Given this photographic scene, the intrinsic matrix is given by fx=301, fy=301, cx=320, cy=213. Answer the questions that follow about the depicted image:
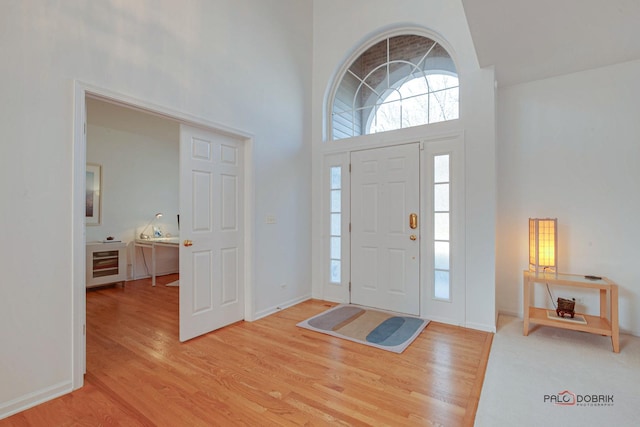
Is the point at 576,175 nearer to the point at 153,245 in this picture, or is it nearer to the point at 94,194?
the point at 153,245

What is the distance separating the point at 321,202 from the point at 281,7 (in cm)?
259

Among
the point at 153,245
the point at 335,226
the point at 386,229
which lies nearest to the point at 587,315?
the point at 386,229

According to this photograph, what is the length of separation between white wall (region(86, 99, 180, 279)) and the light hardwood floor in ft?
8.76

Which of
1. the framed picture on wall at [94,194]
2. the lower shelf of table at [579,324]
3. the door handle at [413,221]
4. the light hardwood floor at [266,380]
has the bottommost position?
the light hardwood floor at [266,380]

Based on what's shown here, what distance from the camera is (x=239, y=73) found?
10.9 feet

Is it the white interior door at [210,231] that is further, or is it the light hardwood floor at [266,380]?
the white interior door at [210,231]

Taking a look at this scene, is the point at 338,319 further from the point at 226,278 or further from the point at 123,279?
the point at 123,279

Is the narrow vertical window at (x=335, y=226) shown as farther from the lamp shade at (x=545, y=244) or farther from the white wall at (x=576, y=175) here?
the lamp shade at (x=545, y=244)

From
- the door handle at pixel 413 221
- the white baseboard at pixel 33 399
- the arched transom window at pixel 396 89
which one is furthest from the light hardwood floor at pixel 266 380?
the arched transom window at pixel 396 89

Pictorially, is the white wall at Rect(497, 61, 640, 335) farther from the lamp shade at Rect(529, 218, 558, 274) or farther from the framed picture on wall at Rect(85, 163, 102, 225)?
the framed picture on wall at Rect(85, 163, 102, 225)

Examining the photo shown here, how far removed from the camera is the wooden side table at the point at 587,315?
103 inches

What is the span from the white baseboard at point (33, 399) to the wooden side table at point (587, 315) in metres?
3.87

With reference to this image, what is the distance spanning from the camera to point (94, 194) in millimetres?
5180

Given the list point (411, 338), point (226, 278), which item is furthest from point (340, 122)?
point (411, 338)
